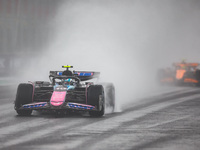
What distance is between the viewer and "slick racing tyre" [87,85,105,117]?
1122 centimetres

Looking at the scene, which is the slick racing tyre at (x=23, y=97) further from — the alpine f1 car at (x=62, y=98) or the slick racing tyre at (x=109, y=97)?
the slick racing tyre at (x=109, y=97)

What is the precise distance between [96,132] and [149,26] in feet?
118

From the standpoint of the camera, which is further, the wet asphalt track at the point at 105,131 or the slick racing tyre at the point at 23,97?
the slick racing tyre at the point at 23,97

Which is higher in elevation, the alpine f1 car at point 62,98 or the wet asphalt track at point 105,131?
the alpine f1 car at point 62,98

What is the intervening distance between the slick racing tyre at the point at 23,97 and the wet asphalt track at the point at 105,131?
0.68 feet

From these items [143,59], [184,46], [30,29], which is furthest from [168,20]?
[30,29]

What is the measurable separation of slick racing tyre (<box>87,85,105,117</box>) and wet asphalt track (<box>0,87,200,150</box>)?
0.59ft

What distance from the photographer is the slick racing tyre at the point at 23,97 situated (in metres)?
11.4

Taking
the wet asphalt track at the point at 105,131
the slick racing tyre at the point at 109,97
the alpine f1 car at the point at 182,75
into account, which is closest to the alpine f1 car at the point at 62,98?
the wet asphalt track at the point at 105,131

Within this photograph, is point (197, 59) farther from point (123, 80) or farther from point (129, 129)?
point (129, 129)

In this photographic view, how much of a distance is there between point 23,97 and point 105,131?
3.07m

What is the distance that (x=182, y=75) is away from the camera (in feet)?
90.1

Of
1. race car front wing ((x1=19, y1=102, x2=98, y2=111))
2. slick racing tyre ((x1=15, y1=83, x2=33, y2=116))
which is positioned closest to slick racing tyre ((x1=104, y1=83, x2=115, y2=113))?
race car front wing ((x1=19, y1=102, x2=98, y2=111))

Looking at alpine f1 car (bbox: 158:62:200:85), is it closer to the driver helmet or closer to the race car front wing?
the driver helmet
